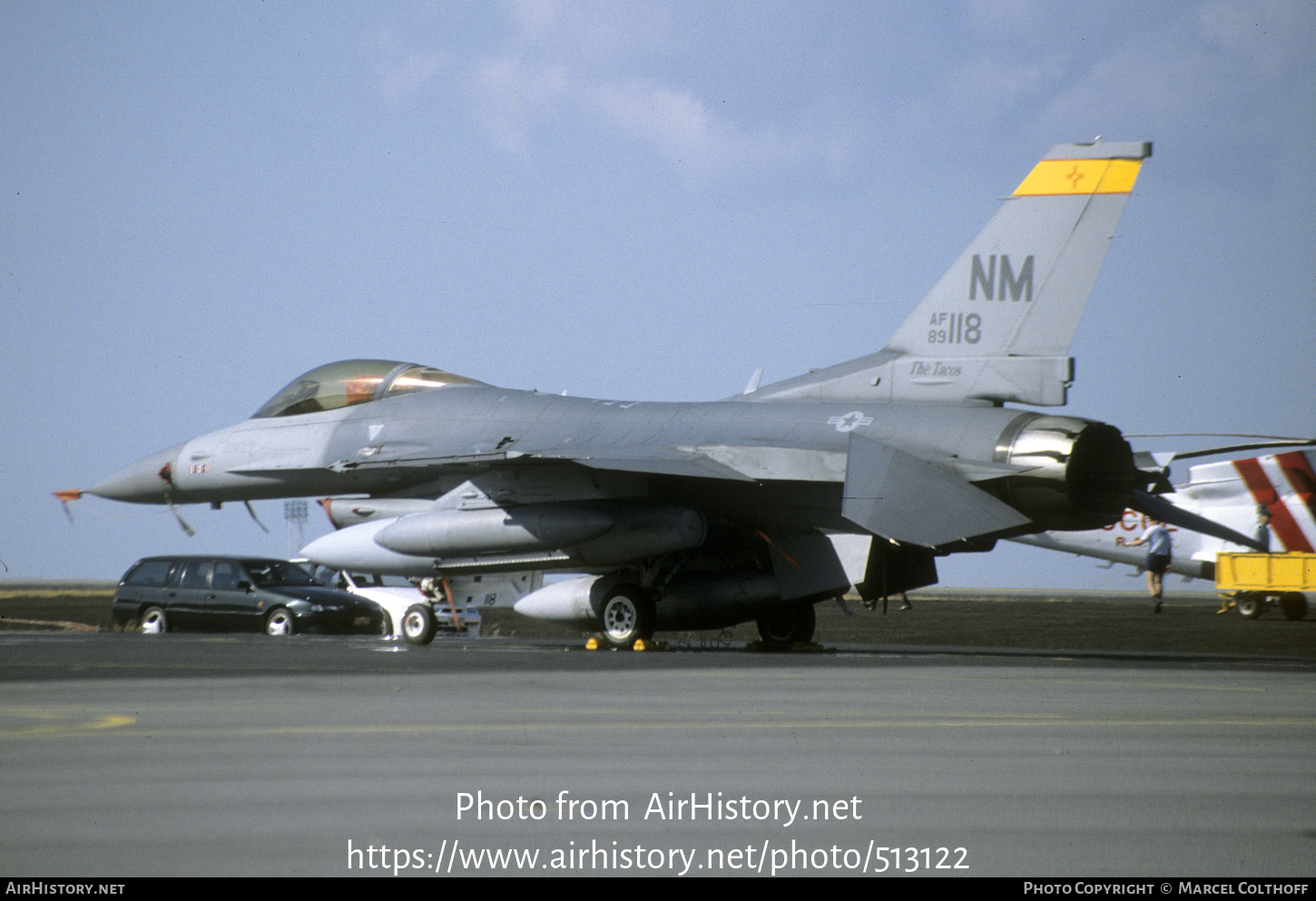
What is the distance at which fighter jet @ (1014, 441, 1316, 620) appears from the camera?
26000 millimetres

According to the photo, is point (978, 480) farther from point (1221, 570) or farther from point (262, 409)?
point (1221, 570)

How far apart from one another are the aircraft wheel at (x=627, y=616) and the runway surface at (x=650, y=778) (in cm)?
545

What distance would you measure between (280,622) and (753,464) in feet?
30.1

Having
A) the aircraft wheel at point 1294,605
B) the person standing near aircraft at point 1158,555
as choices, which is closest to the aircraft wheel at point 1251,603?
the aircraft wheel at point 1294,605

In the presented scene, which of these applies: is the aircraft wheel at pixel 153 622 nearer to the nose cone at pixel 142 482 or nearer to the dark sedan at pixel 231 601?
the dark sedan at pixel 231 601

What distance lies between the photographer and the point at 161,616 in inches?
787

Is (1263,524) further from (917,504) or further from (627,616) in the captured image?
(917,504)

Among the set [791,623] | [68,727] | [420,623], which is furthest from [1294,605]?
[68,727]

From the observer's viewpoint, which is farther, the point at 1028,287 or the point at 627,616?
the point at 627,616

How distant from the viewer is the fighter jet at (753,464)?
1231cm

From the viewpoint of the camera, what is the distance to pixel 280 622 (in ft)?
63.4

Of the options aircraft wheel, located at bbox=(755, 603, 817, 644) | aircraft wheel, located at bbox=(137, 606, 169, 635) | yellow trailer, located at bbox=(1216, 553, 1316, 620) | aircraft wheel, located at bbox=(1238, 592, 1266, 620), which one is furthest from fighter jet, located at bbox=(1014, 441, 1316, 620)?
aircraft wheel, located at bbox=(137, 606, 169, 635)
